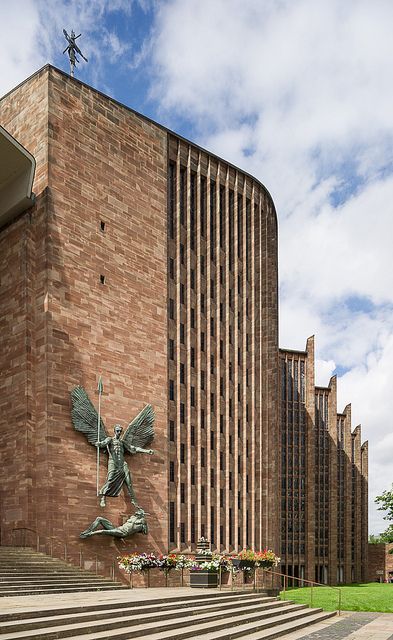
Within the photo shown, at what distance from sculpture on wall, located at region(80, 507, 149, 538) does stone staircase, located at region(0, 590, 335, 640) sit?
19.5ft

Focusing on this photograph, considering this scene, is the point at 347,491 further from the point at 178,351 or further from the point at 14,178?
the point at 14,178

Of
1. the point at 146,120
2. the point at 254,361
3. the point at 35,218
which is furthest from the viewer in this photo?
the point at 254,361

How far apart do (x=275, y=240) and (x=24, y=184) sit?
69.2 feet

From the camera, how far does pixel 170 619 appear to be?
671 inches

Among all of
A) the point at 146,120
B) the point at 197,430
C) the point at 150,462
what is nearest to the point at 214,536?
the point at 197,430

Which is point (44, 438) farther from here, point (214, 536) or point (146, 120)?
point (146, 120)

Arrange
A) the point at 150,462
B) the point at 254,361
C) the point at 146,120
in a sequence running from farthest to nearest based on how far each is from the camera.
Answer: the point at 254,361
the point at 146,120
the point at 150,462

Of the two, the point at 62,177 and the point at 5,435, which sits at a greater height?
the point at 62,177

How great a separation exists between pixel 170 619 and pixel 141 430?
1345cm

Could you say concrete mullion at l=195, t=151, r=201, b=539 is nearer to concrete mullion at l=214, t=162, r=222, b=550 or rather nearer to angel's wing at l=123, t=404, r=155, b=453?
concrete mullion at l=214, t=162, r=222, b=550

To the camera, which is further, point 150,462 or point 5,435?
point 150,462

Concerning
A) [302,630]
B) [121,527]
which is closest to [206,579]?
[302,630]

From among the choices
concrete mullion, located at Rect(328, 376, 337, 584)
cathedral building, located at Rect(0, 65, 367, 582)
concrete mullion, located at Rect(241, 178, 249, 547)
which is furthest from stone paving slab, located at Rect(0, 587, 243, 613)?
concrete mullion, located at Rect(328, 376, 337, 584)

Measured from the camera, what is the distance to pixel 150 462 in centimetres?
3070
